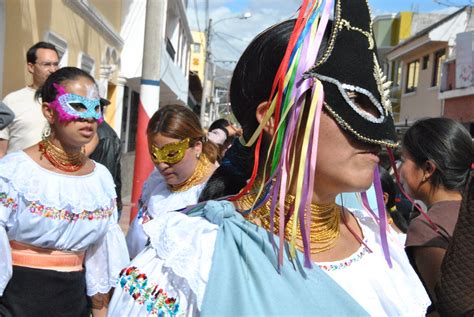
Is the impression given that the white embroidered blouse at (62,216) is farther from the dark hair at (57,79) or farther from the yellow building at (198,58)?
the yellow building at (198,58)

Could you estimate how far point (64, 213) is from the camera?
2.74m

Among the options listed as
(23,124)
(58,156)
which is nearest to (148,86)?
(23,124)

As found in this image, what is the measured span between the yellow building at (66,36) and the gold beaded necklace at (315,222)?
5203 mm

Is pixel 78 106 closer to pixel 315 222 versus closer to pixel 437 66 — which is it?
pixel 315 222

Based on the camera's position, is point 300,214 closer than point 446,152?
Yes

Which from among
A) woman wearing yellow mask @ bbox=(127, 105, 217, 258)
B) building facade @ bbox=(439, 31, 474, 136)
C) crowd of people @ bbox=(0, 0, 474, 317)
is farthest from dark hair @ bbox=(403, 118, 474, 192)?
building facade @ bbox=(439, 31, 474, 136)

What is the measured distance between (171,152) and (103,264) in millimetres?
781

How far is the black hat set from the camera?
1357 millimetres

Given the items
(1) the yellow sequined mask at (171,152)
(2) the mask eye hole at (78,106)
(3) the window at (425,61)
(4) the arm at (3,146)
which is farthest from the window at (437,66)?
(2) the mask eye hole at (78,106)

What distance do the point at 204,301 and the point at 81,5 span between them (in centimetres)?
850

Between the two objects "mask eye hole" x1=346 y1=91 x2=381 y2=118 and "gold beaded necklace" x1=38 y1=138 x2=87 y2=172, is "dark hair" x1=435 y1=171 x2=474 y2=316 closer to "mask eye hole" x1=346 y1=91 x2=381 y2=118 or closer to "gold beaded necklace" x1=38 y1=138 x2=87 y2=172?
"mask eye hole" x1=346 y1=91 x2=381 y2=118

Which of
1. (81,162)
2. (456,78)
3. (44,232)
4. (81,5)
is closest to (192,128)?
(81,162)

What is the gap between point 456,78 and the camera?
1991cm

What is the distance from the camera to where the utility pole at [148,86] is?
5457 mm
